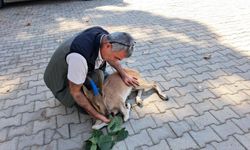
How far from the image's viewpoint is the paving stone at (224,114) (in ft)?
9.85

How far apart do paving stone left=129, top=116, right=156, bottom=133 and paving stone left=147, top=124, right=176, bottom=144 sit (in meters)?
0.07

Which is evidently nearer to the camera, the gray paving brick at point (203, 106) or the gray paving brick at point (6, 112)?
the gray paving brick at point (203, 106)

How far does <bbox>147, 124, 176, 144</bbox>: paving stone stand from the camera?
2.79m

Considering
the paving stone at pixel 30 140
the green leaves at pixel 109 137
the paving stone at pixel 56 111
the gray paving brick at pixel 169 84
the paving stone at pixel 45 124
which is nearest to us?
the green leaves at pixel 109 137

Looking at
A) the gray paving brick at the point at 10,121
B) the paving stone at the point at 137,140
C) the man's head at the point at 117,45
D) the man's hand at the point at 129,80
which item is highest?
the man's head at the point at 117,45

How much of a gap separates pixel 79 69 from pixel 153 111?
1083mm

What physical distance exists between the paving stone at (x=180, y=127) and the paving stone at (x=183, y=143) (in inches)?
2.8

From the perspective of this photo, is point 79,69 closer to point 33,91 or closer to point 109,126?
point 109,126

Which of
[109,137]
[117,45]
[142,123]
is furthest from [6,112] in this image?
[117,45]

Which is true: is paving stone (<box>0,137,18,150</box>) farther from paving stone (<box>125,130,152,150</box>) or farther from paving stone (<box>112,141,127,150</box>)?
paving stone (<box>125,130,152,150</box>)

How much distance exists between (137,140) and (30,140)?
1.06 metres

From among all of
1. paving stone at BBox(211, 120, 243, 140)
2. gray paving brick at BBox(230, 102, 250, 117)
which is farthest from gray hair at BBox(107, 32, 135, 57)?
gray paving brick at BBox(230, 102, 250, 117)

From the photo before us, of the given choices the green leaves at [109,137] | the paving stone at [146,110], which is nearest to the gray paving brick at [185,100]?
the paving stone at [146,110]

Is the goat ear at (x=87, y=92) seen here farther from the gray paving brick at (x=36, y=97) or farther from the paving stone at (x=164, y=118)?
the gray paving brick at (x=36, y=97)
